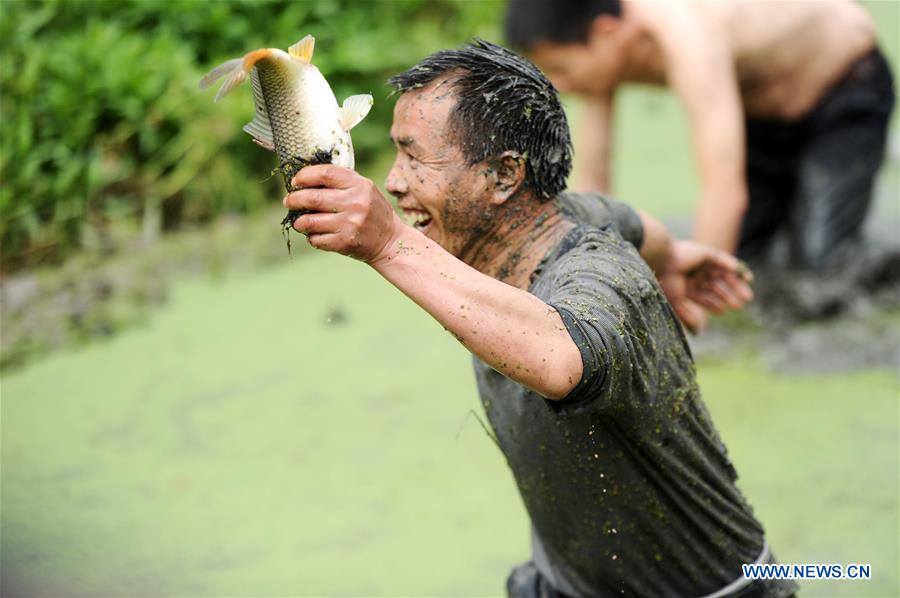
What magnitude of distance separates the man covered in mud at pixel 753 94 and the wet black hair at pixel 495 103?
2.02m

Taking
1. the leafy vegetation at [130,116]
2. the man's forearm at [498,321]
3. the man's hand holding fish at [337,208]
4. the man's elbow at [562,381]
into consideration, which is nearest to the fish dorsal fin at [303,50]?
the man's hand holding fish at [337,208]

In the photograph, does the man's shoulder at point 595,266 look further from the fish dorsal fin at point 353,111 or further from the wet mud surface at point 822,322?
the wet mud surface at point 822,322

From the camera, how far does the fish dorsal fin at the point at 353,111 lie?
5.77 feet

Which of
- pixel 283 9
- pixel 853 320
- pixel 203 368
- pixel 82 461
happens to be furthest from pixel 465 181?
pixel 283 9

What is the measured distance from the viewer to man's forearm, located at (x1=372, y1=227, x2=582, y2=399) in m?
1.67

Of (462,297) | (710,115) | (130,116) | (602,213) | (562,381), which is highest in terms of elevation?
(130,116)

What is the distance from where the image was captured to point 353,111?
177 centimetres

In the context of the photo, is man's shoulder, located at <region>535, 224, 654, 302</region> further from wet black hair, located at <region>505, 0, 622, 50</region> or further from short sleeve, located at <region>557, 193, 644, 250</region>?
wet black hair, located at <region>505, 0, 622, 50</region>

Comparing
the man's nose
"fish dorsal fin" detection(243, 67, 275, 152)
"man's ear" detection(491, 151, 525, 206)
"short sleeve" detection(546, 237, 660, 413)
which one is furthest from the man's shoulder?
"fish dorsal fin" detection(243, 67, 275, 152)

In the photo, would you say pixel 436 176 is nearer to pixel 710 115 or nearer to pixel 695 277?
pixel 695 277

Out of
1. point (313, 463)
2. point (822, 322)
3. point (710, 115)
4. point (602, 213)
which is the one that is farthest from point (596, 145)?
point (602, 213)

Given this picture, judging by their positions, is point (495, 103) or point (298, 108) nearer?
point (298, 108)

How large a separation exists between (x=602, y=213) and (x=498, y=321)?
24.9 inches

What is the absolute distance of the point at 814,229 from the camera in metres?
4.59
